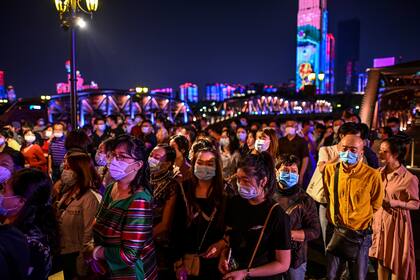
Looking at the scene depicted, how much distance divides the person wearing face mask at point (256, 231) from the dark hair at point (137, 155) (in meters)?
0.69

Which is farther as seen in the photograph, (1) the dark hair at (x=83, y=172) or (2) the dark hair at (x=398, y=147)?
(2) the dark hair at (x=398, y=147)

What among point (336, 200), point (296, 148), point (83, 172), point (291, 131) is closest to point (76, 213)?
point (83, 172)

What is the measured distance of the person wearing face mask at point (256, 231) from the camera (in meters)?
2.33

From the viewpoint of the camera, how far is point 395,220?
12.6 ft

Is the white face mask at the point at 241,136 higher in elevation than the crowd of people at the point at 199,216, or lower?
higher

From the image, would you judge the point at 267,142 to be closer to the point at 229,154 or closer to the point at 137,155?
the point at 229,154

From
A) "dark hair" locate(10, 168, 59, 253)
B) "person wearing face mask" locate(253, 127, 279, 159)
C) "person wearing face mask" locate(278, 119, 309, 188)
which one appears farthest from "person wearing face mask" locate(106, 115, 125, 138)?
"dark hair" locate(10, 168, 59, 253)

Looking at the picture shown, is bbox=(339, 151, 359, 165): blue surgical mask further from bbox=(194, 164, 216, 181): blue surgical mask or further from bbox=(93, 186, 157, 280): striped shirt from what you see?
bbox=(93, 186, 157, 280): striped shirt

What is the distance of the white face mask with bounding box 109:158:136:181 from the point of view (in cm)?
253

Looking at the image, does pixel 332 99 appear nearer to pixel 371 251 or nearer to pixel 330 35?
pixel 330 35

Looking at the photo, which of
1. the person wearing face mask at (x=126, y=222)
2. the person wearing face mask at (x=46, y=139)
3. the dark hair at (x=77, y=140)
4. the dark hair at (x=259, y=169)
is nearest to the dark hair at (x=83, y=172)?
the person wearing face mask at (x=126, y=222)

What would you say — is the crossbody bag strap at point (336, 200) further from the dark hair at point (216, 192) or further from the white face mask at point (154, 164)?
the white face mask at point (154, 164)

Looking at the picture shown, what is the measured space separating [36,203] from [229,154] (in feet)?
14.7

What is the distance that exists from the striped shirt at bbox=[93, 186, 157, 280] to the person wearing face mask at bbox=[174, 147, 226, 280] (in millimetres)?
409
